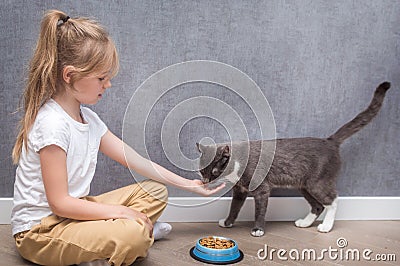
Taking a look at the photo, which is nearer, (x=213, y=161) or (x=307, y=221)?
(x=213, y=161)

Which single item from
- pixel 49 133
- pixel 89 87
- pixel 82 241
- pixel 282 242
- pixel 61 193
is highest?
pixel 89 87

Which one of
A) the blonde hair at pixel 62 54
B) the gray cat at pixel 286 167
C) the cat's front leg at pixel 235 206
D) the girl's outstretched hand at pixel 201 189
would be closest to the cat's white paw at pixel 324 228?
the gray cat at pixel 286 167

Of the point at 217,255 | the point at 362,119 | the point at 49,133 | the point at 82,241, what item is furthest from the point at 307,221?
the point at 49,133

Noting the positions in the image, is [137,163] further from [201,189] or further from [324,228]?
[324,228]

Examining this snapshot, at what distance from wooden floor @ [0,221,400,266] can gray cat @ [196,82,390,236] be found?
53 mm

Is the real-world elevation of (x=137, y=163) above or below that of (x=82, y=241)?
above

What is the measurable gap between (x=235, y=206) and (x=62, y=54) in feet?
2.81

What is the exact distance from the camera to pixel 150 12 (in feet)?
5.99

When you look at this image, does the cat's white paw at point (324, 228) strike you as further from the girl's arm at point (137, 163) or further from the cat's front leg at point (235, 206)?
the girl's arm at point (137, 163)

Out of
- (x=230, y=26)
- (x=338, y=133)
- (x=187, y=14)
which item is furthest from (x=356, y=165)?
(x=187, y=14)

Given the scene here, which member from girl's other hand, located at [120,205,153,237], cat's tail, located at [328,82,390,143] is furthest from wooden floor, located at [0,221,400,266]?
cat's tail, located at [328,82,390,143]

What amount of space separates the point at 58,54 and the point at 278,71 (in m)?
0.88

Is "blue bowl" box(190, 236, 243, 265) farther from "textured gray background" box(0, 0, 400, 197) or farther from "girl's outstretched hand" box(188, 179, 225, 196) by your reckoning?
"textured gray background" box(0, 0, 400, 197)

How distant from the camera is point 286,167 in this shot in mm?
1858
